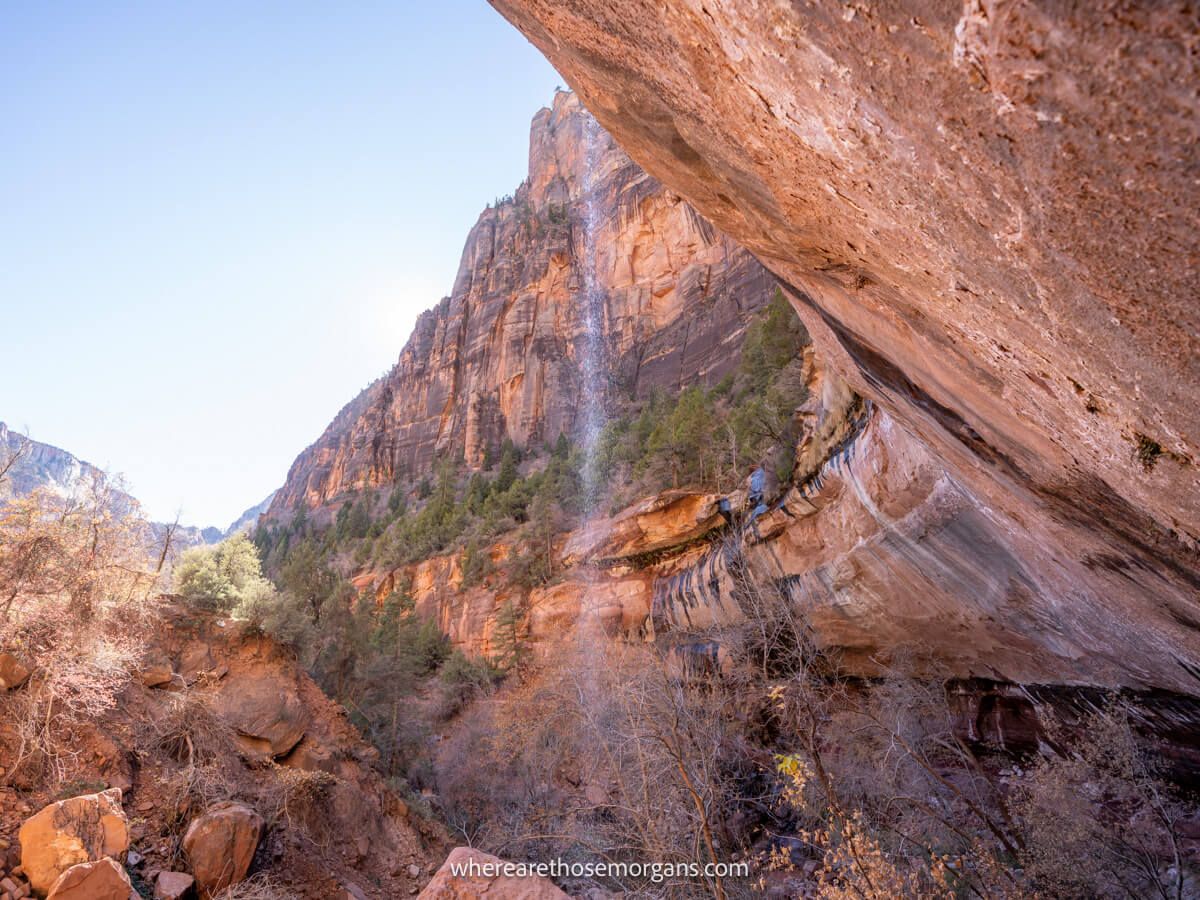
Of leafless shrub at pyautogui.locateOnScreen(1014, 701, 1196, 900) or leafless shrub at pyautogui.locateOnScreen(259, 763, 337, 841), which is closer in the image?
leafless shrub at pyautogui.locateOnScreen(1014, 701, 1196, 900)

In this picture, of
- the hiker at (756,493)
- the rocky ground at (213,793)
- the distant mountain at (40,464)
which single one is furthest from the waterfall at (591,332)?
the distant mountain at (40,464)

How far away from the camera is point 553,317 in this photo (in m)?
54.3

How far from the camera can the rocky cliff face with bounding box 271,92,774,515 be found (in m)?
43.8

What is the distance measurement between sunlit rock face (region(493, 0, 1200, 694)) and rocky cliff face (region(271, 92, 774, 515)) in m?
34.7

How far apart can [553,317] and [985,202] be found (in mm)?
54786

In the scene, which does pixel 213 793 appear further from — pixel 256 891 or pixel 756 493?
pixel 756 493

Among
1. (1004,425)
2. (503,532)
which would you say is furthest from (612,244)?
(1004,425)

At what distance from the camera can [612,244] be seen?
2056 inches

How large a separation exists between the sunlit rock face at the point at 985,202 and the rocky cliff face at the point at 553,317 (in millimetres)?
34736

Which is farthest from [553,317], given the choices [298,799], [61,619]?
[61,619]

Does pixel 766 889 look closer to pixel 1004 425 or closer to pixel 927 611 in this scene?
pixel 927 611

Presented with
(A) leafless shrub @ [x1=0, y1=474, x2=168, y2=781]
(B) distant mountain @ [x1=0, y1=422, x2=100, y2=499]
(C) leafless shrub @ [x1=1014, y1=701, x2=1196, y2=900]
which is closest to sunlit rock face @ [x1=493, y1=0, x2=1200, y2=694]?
(C) leafless shrub @ [x1=1014, y1=701, x2=1196, y2=900]

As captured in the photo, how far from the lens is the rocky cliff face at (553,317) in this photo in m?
43.8

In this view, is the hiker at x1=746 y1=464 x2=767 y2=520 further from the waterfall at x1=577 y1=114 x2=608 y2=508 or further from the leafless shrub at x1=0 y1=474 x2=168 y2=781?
the waterfall at x1=577 y1=114 x2=608 y2=508
